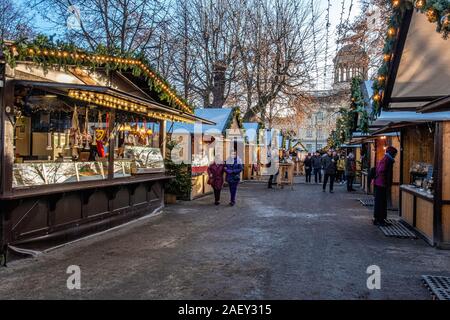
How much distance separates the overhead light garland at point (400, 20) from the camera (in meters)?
5.52

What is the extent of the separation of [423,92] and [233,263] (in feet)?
18.4

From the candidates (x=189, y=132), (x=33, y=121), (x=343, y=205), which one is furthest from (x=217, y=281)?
(x=189, y=132)

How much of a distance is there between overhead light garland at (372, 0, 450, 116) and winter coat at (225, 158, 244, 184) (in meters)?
5.94

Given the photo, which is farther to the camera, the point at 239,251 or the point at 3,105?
the point at 239,251

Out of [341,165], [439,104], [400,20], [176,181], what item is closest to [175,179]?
[176,181]

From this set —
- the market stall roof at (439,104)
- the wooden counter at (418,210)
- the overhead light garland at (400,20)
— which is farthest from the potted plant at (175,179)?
the market stall roof at (439,104)

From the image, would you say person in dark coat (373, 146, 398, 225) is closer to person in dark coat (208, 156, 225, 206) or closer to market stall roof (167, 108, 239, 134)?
person in dark coat (208, 156, 225, 206)

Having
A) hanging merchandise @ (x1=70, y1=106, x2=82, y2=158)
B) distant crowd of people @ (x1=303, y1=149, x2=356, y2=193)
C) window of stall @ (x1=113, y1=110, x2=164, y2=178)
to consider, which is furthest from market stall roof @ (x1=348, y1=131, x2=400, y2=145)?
hanging merchandise @ (x1=70, y1=106, x2=82, y2=158)

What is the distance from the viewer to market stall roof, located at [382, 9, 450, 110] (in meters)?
7.32

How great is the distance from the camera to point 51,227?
7.53m

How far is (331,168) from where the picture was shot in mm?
19875
